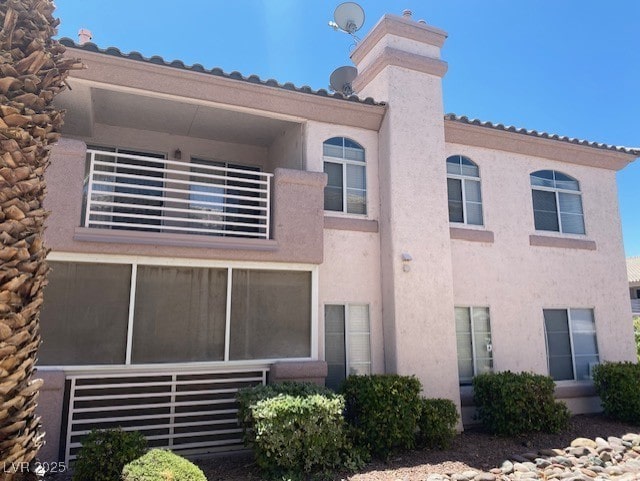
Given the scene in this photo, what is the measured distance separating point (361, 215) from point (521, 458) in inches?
233

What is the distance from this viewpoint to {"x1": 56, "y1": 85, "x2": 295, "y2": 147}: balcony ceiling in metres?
9.93

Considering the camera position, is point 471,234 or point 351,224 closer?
point 351,224

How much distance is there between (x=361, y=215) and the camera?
36.9 feet

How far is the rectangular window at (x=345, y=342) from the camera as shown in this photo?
33.9 feet

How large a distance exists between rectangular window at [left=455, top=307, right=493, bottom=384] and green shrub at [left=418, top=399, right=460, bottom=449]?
2005 mm

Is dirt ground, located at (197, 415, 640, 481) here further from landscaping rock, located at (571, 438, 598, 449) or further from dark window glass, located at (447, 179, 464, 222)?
dark window glass, located at (447, 179, 464, 222)

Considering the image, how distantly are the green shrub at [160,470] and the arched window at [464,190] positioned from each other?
27.8 feet

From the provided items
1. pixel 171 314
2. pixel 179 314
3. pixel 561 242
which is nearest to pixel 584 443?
pixel 561 242

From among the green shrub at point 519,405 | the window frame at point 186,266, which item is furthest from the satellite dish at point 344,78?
the green shrub at point 519,405

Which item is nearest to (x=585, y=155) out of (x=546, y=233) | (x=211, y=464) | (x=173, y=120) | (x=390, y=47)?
(x=546, y=233)

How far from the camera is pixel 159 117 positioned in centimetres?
1107

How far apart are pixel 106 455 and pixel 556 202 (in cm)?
1253

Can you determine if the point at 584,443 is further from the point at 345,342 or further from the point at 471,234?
the point at 345,342

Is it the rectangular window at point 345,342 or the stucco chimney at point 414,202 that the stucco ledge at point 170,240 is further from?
the stucco chimney at point 414,202
